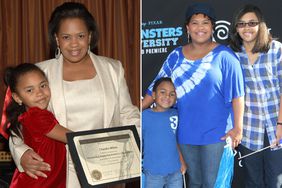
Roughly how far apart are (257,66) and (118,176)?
65cm

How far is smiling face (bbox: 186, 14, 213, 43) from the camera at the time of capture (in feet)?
4.82

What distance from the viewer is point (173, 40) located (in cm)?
153

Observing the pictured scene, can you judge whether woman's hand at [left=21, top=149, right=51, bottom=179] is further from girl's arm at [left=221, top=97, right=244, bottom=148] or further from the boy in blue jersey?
girl's arm at [left=221, top=97, right=244, bottom=148]

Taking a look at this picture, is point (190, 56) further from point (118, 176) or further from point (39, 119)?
point (39, 119)

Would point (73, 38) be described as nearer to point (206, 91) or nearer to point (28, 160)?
point (28, 160)

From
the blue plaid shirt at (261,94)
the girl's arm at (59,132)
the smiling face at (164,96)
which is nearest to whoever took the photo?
the blue plaid shirt at (261,94)

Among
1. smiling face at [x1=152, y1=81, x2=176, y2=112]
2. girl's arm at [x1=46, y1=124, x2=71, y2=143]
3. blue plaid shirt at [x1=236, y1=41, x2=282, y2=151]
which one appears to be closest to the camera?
blue plaid shirt at [x1=236, y1=41, x2=282, y2=151]

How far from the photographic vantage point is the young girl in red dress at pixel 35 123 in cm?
187

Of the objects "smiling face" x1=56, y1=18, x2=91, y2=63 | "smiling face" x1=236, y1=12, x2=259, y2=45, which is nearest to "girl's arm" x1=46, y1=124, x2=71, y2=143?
"smiling face" x1=56, y1=18, x2=91, y2=63

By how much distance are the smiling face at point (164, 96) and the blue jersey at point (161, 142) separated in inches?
0.8

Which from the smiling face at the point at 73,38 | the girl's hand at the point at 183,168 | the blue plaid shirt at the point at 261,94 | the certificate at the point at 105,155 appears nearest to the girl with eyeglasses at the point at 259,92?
the blue plaid shirt at the point at 261,94

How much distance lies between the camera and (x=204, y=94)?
4.82ft

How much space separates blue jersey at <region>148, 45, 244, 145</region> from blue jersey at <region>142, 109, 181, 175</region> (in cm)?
3

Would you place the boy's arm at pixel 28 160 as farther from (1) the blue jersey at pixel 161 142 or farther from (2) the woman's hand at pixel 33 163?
(1) the blue jersey at pixel 161 142
